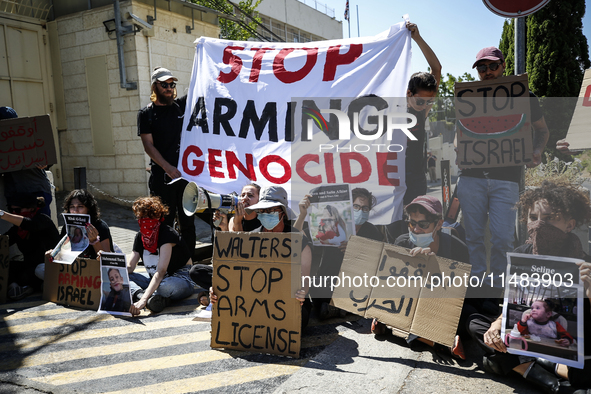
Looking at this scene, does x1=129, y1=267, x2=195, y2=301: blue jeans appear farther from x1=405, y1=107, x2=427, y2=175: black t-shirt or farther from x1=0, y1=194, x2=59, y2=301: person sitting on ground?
x1=405, y1=107, x2=427, y2=175: black t-shirt

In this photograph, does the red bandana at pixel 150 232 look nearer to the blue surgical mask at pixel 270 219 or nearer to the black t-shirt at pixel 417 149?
the blue surgical mask at pixel 270 219

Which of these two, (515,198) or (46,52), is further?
(46,52)

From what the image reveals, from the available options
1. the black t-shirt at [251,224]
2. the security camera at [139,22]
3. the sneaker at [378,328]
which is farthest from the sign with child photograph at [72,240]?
the security camera at [139,22]

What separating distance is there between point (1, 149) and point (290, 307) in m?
4.05

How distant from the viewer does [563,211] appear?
9.32 ft

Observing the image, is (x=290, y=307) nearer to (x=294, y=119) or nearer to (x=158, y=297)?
(x=158, y=297)

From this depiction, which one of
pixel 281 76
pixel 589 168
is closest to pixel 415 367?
pixel 281 76

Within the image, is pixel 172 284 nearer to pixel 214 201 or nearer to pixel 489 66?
pixel 214 201

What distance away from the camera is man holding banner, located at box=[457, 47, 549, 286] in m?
3.68

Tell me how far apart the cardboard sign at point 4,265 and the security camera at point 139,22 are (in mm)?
6452

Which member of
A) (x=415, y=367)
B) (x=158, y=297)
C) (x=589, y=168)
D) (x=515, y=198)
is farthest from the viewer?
(x=589, y=168)

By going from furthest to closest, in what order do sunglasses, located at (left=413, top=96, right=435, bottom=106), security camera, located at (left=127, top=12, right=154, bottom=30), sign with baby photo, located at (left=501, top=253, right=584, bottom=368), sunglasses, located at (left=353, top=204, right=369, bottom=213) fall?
1. security camera, located at (left=127, top=12, right=154, bottom=30)
2. sunglasses, located at (left=353, top=204, right=369, bottom=213)
3. sunglasses, located at (left=413, top=96, right=435, bottom=106)
4. sign with baby photo, located at (left=501, top=253, right=584, bottom=368)

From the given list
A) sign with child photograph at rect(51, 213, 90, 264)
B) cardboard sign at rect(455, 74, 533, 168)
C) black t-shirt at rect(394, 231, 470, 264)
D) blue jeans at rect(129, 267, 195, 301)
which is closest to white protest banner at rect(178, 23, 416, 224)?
cardboard sign at rect(455, 74, 533, 168)

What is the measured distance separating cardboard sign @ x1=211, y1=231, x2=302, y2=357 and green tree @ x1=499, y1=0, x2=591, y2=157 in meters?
8.08
